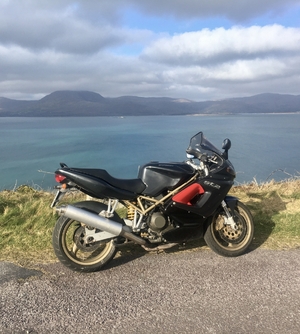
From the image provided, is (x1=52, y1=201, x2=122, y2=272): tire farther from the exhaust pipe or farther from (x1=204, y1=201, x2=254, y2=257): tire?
(x1=204, y1=201, x2=254, y2=257): tire

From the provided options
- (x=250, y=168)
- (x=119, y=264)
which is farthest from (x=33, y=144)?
(x=119, y=264)

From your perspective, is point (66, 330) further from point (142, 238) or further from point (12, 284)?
point (142, 238)

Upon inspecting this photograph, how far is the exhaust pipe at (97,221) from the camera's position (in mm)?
3670

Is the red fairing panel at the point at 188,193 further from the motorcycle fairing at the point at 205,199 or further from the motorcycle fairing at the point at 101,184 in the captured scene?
the motorcycle fairing at the point at 101,184

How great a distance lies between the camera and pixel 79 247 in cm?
389

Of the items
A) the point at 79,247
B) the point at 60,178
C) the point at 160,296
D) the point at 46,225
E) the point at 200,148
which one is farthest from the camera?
the point at 46,225

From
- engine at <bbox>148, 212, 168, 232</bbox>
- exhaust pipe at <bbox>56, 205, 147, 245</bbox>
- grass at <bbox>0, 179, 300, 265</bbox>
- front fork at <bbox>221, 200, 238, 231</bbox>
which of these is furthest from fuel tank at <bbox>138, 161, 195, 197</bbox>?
grass at <bbox>0, 179, 300, 265</bbox>

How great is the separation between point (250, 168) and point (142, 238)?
23663 mm

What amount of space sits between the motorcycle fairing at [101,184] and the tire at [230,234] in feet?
3.58

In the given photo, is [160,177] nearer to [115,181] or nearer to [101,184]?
[115,181]

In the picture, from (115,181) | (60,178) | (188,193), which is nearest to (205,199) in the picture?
(188,193)

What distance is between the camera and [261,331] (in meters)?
2.73

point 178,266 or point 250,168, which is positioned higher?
point 178,266

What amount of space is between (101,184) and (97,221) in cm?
41
